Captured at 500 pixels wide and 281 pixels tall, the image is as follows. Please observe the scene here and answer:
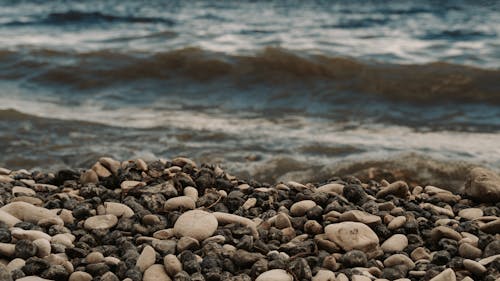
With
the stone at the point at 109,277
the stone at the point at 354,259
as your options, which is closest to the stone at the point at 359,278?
the stone at the point at 354,259

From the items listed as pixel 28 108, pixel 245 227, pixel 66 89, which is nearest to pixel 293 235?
pixel 245 227

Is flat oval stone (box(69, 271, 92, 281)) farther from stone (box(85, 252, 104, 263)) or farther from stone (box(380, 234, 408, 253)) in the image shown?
stone (box(380, 234, 408, 253))

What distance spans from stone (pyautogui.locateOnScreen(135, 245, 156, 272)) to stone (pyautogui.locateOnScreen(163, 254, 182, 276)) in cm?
6

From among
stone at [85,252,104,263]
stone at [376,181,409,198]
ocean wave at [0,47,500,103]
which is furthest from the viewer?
ocean wave at [0,47,500,103]

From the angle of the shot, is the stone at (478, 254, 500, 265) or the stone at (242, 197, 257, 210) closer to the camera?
the stone at (478, 254, 500, 265)

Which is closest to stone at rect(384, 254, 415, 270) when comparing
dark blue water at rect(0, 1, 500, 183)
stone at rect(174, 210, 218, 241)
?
stone at rect(174, 210, 218, 241)

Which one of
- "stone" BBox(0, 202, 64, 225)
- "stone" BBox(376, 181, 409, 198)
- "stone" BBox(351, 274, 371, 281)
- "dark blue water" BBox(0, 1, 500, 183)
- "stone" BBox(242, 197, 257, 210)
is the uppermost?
"stone" BBox(0, 202, 64, 225)

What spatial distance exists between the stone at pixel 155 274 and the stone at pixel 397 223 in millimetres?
1029

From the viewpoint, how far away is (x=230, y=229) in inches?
109

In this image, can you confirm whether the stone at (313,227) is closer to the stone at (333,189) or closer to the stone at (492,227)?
the stone at (333,189)

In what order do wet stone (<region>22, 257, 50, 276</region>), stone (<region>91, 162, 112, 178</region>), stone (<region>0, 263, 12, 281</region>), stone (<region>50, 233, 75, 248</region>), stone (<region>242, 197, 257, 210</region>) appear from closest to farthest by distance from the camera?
1. stone (<region>0, 263, 12, 281</region>)
2. wet stone (<region>22, 257, 50, 276</region>)
3. stone (<region>50, 233, 75, 248</region>)
4. stone (<region>242, 197, 257, 210</region>)
5. stone (<region>91, 162, 112, 178</region>)

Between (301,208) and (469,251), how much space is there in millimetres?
751

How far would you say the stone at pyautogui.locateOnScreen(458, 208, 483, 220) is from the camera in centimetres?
323

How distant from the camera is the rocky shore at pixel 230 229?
97.0 inches
